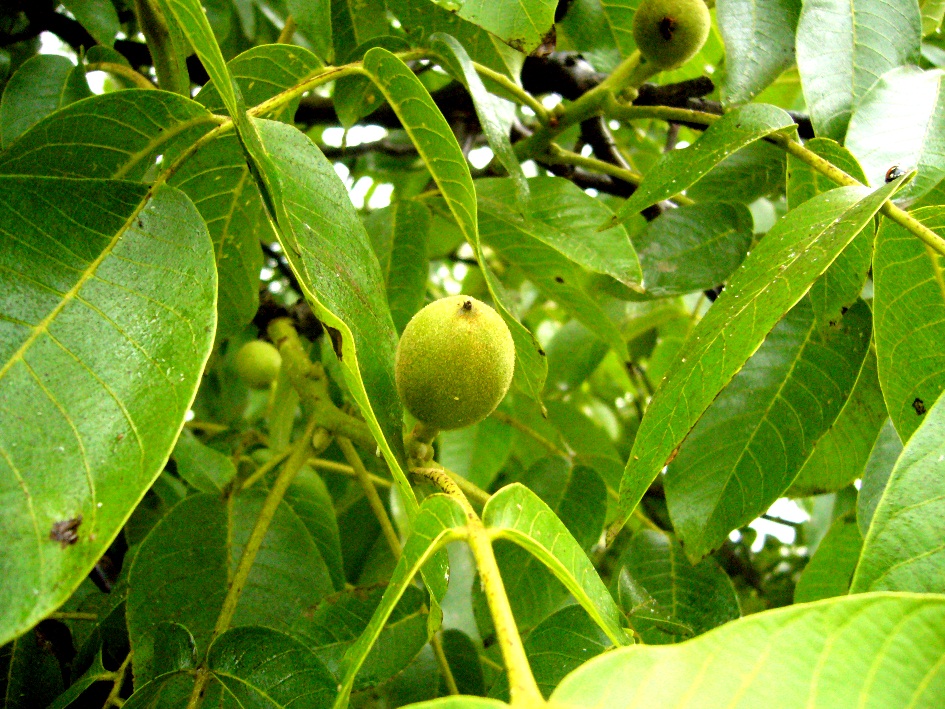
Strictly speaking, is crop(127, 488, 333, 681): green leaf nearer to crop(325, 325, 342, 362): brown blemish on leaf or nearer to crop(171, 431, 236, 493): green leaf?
crop(171, 431, 236, 493): green leaf

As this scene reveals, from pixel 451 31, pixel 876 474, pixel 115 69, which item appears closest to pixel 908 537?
pixel 876 474

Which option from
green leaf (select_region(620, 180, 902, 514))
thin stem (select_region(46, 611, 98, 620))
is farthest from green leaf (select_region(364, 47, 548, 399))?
thin stem (select_region(46, 611, 98, 620))

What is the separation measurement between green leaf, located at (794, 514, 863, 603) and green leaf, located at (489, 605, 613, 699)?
15.5 inches

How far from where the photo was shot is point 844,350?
952 mm

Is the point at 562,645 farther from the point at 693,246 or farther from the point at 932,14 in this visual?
the point at 932,14

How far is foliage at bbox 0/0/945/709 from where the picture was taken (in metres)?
0.52

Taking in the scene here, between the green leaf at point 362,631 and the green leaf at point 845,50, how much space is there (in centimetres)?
70

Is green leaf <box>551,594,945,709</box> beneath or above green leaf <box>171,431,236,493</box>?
above

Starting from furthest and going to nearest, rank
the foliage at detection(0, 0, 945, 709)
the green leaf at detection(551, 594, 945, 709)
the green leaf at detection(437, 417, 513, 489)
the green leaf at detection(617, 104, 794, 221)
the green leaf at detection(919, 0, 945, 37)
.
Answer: the green leaf at detection(437, 417, 513, 489)
the green leaf at detection(919, 0, 945, 37)
the green leaf at detection(617, 104, 794, 221)
the foliage at detection(0, 0, 945, 709)
the green leaf at detection(551, 594, 945, 709)

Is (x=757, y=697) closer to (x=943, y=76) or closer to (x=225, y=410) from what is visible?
(x=943, y=76)

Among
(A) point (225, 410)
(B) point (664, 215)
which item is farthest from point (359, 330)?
(A) point (225, 410)

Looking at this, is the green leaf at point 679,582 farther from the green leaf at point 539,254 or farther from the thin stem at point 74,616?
the thin stem at point 74,616

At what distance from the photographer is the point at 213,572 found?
0.94 m

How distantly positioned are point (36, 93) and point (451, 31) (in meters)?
0.55
